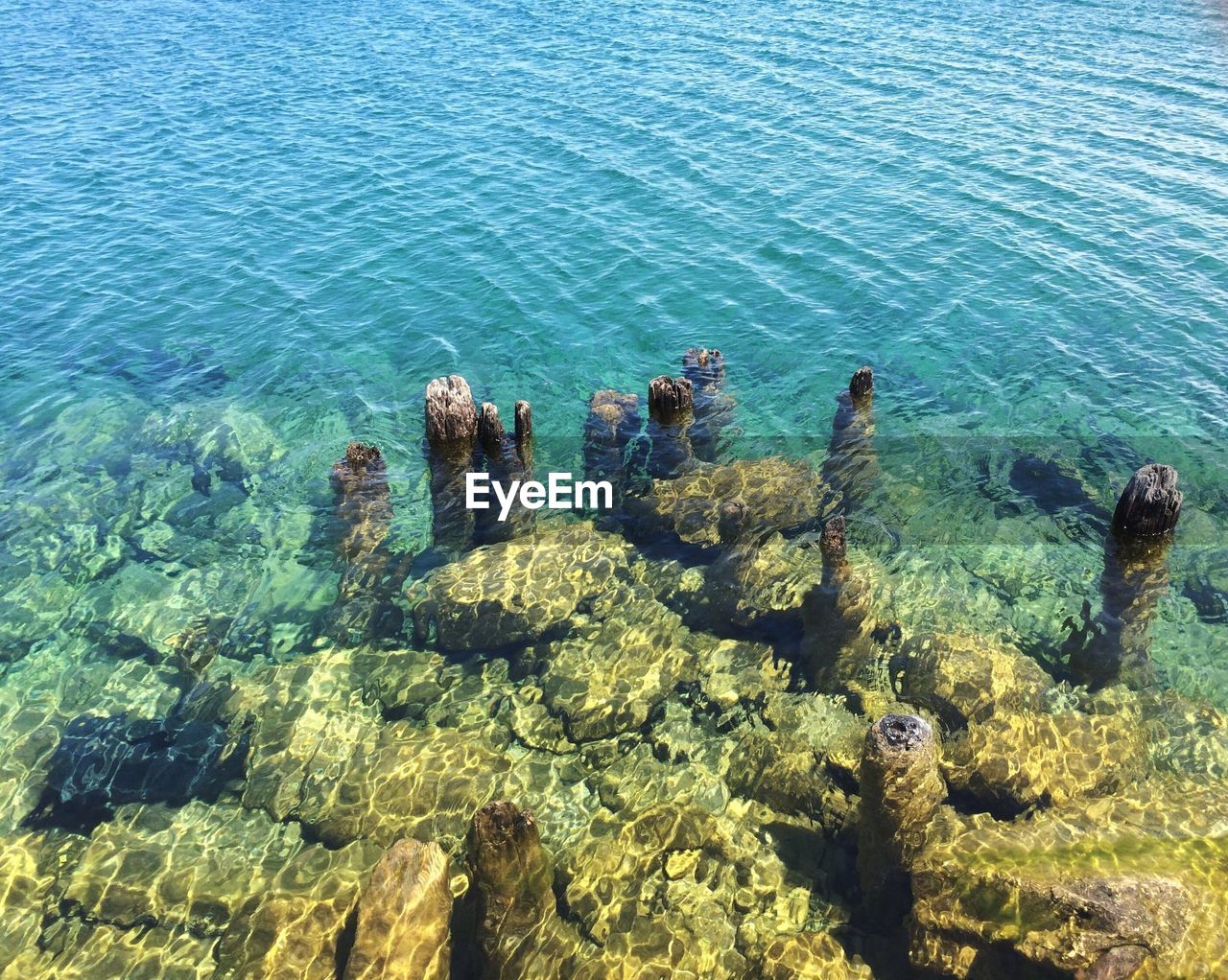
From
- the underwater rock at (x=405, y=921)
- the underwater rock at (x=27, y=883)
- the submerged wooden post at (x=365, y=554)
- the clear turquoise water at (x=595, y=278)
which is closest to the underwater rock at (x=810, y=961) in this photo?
the underwater rock at (x=405, y=921)

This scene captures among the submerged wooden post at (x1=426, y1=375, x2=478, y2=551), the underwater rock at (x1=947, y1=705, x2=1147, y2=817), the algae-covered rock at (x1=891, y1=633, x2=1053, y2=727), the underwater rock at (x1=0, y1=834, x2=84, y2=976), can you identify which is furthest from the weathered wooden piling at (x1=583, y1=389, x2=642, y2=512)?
the underwater rock at (x1=0, y1=834, x2=84, y2=976)

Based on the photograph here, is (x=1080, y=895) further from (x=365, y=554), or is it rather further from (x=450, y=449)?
(x=450, y=449)

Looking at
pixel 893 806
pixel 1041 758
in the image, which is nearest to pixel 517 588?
pixel 893 806

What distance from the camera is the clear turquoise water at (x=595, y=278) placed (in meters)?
17.8

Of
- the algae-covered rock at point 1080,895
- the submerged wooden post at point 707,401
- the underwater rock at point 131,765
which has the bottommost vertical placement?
the underwater rock at point 131,765

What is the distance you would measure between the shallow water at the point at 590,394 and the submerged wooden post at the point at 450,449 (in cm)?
67

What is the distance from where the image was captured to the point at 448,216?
100 ft

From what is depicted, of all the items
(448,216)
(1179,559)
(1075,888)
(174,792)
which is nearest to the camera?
(1075,888)

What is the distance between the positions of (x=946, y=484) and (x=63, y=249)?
28959 millimetres

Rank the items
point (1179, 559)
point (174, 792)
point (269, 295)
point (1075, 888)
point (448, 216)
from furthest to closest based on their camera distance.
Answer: point (448, 216)
point (269, 295)
point (1179, 559)
point (174, 792)
point (1075, 888)

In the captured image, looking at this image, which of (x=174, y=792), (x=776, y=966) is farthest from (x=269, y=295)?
(x=776, y=966)

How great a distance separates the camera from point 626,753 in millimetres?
13438

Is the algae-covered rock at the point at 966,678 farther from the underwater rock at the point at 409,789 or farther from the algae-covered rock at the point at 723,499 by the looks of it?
the underwater rock at the point at 409,789

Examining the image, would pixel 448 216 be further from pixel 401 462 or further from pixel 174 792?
pixel 174 792
